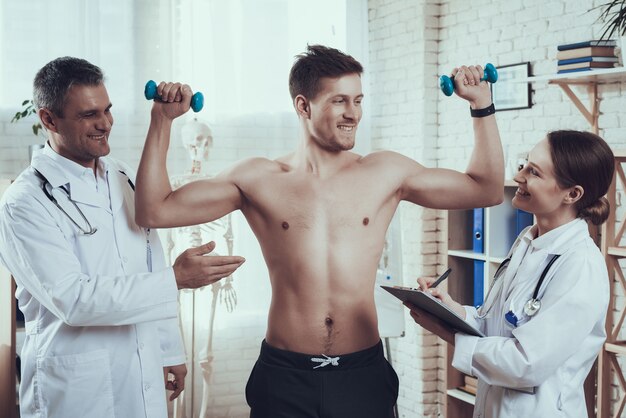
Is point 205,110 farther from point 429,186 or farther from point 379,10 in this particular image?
point 429,186

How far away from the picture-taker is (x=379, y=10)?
522 centimetres

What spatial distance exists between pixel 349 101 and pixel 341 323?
68cm

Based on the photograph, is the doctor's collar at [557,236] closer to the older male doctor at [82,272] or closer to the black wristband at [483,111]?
the black wristband at [483,111]

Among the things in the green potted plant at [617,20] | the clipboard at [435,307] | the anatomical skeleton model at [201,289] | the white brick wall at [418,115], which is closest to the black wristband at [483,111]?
the clipboard at [435,307]

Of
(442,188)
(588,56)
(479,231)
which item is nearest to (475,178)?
(442,188)

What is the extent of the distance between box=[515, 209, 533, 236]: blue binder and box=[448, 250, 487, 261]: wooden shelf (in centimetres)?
25

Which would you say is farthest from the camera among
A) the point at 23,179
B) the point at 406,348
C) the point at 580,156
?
the point at 406,348

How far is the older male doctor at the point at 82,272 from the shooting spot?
2.20 meters

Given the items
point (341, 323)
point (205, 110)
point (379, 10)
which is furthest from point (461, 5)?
point (341, 323)

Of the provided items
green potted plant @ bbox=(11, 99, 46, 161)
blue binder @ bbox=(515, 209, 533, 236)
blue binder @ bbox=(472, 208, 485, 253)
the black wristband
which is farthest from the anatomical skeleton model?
the black wristband

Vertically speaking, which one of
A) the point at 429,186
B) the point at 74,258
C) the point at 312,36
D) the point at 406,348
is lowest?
the point at 406,348

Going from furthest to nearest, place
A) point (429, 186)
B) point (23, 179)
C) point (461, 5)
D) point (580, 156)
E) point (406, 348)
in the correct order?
point (406, 348) < point (461, 5) < point (429, 186) < point (23, 179) < point (580, 156)

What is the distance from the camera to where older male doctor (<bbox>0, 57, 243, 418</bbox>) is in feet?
7.22

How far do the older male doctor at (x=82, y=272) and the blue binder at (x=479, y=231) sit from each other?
7.16 ft
